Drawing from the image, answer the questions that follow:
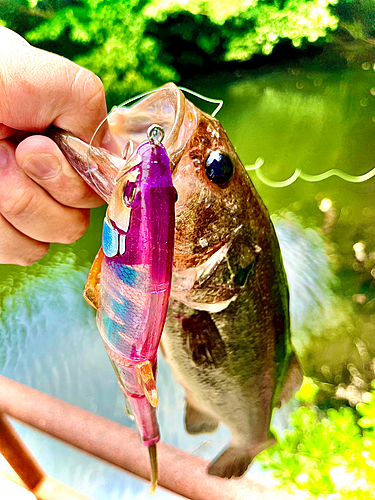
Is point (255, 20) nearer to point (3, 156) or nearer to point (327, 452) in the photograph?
point (3, 156)

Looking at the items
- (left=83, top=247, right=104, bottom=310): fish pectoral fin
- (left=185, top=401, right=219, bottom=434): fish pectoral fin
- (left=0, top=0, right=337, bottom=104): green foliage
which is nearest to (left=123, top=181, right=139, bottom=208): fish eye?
(left=83, top=247, right=104, bottom=310): fish pectoral fin

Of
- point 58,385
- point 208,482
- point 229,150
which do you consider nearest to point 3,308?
point 58,385

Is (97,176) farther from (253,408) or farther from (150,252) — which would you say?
(253,408)

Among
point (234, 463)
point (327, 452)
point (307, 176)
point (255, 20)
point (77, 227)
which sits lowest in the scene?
point (327, 452)

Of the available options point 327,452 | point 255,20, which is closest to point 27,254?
point 255,20

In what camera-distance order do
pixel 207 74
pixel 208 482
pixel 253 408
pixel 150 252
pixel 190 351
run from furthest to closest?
1. pixel 207 74
2. pixel 208 482
3. pixel 253 408
4. pixel 190 351
5. pixel 150 252

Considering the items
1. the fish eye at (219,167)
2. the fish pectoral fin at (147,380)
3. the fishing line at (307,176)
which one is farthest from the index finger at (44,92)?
the fishing line at (307,176)

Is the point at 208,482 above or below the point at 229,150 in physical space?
below
